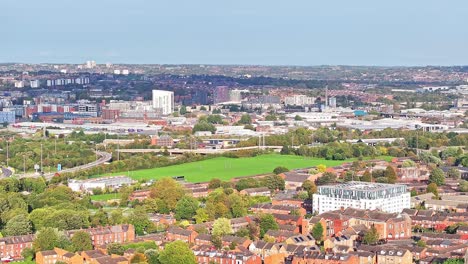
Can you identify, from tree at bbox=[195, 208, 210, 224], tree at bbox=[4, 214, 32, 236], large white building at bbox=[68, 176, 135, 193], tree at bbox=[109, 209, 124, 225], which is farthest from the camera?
large white building at bbox=[68, 176, 135, 193]

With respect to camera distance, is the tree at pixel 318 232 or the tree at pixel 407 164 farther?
the tree at pixel 407 164

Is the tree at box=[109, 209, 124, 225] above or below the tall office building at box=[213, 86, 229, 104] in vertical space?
above

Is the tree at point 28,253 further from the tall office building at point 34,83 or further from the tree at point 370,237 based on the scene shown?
the tall office building at point 34,83

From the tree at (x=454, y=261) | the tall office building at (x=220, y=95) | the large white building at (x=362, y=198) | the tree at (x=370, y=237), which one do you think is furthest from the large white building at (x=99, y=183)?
the tall office building at (x=220, y=95)

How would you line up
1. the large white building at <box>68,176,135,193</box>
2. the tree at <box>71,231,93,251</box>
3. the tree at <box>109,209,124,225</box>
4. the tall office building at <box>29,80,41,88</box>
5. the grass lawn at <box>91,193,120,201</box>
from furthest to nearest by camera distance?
the tall office building at <box>29,80,41,88</box>, the large white building at <box>68,176,135,193</box>, the grass lawn at <box>91,193,120,201</box>, the tree at <box>109,209,124,225</box>, the tree at <box>71,231,93,251</box>

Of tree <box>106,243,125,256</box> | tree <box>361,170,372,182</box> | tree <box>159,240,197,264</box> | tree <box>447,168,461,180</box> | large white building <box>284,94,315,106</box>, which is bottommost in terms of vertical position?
large white building <box>284,94,315,106</box>

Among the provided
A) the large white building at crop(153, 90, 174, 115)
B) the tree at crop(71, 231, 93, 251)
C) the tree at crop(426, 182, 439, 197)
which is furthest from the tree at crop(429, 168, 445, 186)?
the large white building at crop(153, 90, 174, 115)

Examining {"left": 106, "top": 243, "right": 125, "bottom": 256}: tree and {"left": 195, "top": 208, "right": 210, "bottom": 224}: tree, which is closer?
{"left": 106, "top": 243, "right": 125, "bottom": 256}: tree

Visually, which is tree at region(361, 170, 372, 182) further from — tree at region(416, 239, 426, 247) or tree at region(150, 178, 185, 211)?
tree at region(416, 239, 426, 247)
